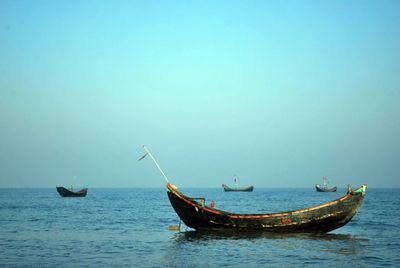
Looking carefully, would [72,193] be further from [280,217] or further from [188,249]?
[188,249]

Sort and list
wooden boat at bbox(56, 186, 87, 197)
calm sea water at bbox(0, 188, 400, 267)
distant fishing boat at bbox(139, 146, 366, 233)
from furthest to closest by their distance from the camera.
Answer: wooden boat at bbox(56, 186, 87, 197) → distant fishing boat at bbox(139, 146, 366, 233) → calm sea water at bbox(0, 188, 400, 267)

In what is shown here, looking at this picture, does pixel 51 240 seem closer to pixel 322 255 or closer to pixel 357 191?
pixel 322 255

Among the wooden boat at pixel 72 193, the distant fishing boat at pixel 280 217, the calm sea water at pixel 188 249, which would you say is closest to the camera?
the calm sea water at pixel 188 249

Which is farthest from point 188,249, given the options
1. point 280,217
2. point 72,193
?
point 72,193

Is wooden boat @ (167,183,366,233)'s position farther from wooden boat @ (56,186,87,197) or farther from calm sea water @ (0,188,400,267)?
wooden boat @ (56,186,87,197)

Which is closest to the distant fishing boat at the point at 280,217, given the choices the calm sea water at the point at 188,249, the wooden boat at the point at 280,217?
the wooden boat at the point at 280,217

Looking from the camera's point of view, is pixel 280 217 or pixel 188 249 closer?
pixel 188 249

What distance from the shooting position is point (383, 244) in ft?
85.1

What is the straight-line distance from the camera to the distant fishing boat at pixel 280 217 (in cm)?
2606

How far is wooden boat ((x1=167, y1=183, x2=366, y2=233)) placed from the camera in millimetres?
26078

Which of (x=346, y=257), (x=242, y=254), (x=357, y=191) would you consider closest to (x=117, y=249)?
(x=242, y=254)

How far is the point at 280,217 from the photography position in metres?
26.2

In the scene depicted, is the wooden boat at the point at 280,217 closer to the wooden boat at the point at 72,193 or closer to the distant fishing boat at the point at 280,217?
the distant fishing boat at the point at 280,217

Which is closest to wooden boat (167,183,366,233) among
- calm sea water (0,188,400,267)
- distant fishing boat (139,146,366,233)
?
distant fishing boat (139,146,366,233)
